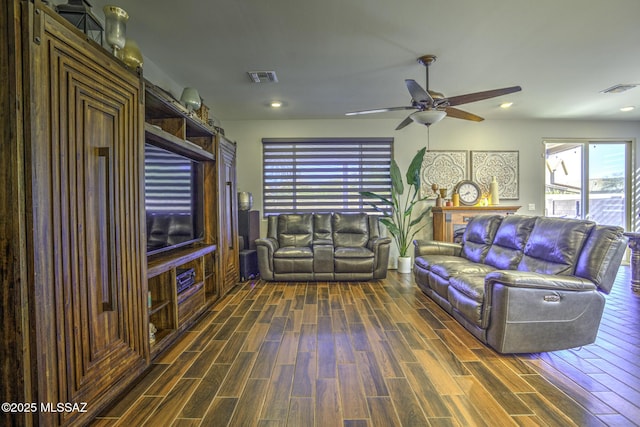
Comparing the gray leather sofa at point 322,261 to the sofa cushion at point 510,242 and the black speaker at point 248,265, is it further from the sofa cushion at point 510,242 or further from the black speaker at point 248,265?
the sofa cushion at point 510,242

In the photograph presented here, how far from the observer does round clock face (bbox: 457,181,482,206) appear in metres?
5.34

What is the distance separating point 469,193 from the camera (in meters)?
5.35

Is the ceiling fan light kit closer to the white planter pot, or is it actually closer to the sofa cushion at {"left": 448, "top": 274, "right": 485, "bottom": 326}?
the sofa cushion at {"left": 448, "top": 274, "right": 485, "bottom": 326}

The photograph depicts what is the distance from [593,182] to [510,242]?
13.0ft

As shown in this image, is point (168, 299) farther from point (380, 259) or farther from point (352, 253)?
point (380, 259)

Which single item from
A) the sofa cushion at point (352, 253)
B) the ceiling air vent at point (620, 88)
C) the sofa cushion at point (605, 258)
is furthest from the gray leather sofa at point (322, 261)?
the ceiling air vent at point (620, 88)

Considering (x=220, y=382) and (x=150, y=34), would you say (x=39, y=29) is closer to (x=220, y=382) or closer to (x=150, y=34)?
(x=150, y=34)

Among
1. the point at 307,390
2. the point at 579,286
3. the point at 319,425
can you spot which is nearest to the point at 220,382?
the point at 307,390

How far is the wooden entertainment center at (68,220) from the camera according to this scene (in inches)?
46.8

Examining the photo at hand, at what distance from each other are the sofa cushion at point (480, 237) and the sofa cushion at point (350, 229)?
1.55 metres

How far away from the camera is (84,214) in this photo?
1491 millimetres

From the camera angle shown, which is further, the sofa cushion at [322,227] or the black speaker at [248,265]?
the sofa cushion at [322,227]

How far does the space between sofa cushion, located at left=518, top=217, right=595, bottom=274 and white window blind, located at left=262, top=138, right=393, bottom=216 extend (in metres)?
2.78

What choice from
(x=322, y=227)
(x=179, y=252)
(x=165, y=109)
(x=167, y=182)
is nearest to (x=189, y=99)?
(x=165, y=109)
